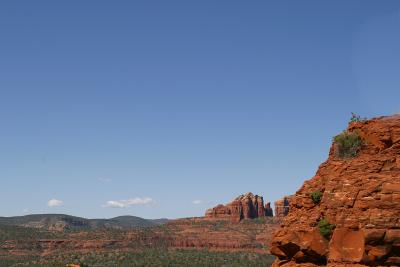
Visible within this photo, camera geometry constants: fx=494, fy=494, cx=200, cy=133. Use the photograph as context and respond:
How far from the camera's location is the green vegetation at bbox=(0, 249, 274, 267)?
120625 millimetres

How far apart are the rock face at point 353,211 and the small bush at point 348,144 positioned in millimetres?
244

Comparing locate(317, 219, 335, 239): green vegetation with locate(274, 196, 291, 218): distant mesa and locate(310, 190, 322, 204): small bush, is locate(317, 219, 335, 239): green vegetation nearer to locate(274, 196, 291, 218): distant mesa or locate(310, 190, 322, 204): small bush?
locate(310, 190, 322, 204): small bush

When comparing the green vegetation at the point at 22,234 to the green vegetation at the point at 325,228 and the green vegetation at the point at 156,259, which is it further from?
the green vegetation at the point at 325,228

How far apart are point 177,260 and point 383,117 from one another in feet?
351

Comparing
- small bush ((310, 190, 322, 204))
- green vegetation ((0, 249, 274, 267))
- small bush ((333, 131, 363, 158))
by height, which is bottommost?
green vegetation ((0, 249, 274, 267))

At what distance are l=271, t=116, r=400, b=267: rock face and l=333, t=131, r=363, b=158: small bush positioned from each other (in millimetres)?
244

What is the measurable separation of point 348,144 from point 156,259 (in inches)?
4240

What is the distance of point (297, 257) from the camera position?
2231cm

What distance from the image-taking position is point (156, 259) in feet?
412

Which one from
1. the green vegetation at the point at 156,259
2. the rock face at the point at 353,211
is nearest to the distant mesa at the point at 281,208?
the green vegetation at the point at 156,259

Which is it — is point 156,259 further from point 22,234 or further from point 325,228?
Result: point 325,228

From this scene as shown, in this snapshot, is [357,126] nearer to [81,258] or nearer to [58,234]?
[81,258]

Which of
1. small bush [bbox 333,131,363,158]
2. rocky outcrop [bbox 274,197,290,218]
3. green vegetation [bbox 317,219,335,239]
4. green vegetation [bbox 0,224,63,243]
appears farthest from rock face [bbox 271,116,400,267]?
rocky outcrop [bbox 274,197,290,218]

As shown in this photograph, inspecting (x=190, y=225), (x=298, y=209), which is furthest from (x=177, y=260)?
(x=298, y=209)
